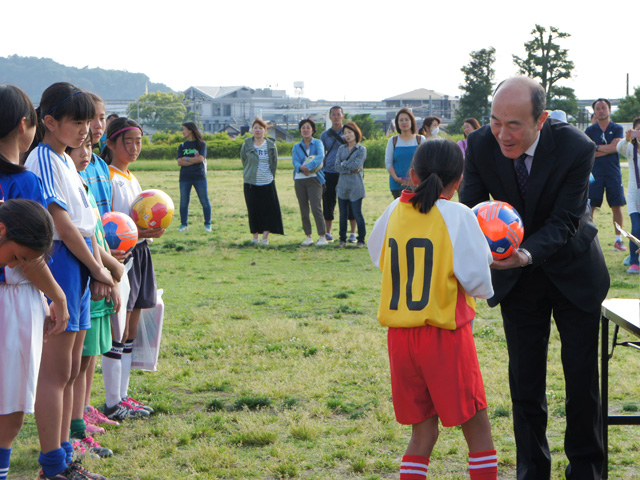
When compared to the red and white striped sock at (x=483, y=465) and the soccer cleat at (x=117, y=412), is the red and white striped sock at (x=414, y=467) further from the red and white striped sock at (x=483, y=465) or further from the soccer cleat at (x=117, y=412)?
the soccer cleat at (x=117, y=412)

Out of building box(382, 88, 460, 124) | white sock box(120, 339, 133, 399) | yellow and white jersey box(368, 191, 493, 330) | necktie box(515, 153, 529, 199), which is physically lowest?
white sock box(120, 339, 133, 399)

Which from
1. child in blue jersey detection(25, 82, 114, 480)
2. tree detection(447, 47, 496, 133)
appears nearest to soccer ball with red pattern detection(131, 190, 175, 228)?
child in blue jersey detection(25, 82, 114, 480)

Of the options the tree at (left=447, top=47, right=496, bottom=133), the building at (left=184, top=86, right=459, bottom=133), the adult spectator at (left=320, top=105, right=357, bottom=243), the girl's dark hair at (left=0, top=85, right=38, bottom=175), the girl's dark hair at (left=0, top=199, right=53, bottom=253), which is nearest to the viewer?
the girl's dark hair at (left=0, top=199, right=53, bottom=253)

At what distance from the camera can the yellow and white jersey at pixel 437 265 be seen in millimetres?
3178

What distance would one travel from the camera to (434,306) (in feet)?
10.4

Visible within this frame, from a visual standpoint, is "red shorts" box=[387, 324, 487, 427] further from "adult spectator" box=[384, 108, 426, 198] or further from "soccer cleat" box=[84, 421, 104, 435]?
"adult spectator" box=[384, 108, 426, 198]

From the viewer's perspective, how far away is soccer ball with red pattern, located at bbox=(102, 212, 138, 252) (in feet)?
14.3

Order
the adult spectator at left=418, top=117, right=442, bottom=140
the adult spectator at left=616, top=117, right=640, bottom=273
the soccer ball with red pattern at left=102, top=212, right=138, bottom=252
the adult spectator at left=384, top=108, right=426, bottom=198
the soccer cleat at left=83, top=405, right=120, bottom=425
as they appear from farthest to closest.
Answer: the adult spectator at left=418, top=117, right=442, bottom=140 → the adult spectator at left=384, top=108, right=426, bottom=198 → the adult spectator at left=616, top=117, right=640, bottom=273 → the soccer cleat at left=83, top=405, right=120, bottom=425 → the soccer ball with red pattern at left=102, top=212, right=138, bottom=252

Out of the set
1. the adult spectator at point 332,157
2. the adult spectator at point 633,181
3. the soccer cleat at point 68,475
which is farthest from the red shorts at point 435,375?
the adult spectator at point 332,157

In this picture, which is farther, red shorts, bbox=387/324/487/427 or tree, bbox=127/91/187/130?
tree, bbox=127/91/187/130

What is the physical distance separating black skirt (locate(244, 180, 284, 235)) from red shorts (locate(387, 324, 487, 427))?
9.47 metres

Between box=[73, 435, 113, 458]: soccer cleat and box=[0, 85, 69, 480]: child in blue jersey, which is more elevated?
box=[0, 85, 69, 480]: child in blue jersey

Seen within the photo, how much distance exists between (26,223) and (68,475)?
4.73 feet

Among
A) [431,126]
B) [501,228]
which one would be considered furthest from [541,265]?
[431,126]
